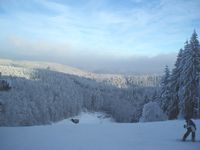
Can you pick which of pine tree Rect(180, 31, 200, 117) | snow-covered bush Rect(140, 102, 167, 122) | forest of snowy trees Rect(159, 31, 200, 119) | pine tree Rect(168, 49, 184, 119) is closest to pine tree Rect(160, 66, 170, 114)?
pine tree Rect(168, 49, 184, 119)

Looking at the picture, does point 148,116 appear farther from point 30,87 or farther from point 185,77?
point 30,87

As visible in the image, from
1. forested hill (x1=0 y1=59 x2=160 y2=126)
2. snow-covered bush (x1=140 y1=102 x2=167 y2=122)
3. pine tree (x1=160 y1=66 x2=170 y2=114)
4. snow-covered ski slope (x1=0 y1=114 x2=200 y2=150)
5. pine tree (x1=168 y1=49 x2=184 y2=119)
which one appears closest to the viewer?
snow-covered ski slope (x1=0 y1=114 x2=200 y2=150)

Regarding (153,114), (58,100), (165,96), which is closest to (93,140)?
(153,114)

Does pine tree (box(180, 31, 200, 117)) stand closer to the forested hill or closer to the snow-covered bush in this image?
the snow-covered bush

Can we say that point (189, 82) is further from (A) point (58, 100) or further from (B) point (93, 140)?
(A) point (58, 100)

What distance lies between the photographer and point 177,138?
18.4m

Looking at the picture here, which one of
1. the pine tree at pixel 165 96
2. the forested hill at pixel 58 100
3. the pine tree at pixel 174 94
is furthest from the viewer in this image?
the forested hill at pixel 58 100

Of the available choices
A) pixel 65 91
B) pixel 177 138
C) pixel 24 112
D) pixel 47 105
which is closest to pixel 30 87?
pixel 47 105

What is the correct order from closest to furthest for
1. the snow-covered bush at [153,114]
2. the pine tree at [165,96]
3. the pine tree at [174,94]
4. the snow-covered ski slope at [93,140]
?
the snow-covered ski slope at [93,140] → the snow-covered bush at [153,114] → the pine tree at [174,94] → the pine tree at [165,96]

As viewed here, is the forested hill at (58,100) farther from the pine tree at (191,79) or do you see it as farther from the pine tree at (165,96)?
the pine tree at (191,79)

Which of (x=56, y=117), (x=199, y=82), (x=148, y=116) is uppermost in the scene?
(x=199, y=82)

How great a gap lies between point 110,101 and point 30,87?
4848 centimetres

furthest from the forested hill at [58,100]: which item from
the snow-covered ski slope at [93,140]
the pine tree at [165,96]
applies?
the snow-covered ski slope at [93,140]

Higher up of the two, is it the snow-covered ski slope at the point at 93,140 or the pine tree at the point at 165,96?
the pine tree at the point at 165,96
